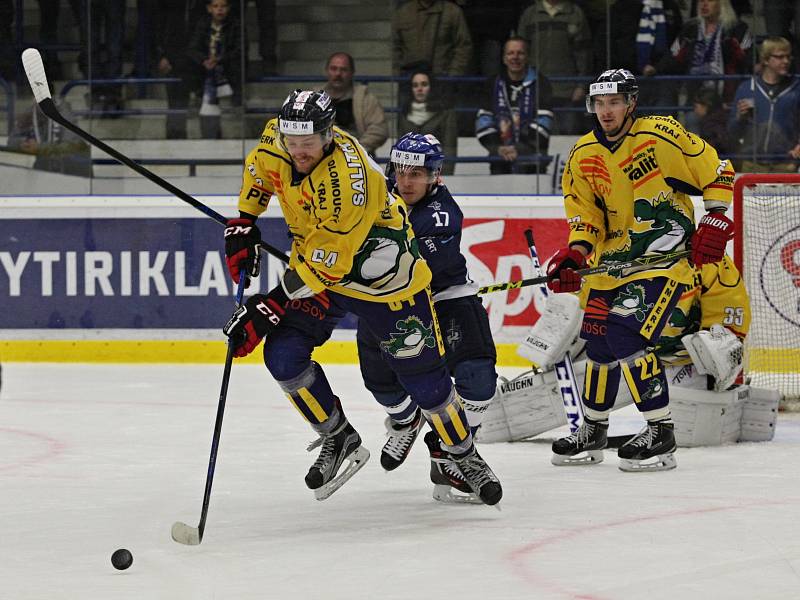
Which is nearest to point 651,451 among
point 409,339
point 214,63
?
point 409,339

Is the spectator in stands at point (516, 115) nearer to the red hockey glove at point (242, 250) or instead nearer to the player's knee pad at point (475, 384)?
the player's knee pad at point (475, 384)

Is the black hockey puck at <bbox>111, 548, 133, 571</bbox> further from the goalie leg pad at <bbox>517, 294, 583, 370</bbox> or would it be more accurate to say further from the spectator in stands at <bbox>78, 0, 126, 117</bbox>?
the spectator in stands at <bbox>78, 0, 126, 117</bbox>

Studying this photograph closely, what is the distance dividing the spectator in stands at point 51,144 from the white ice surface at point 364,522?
92.4 inches

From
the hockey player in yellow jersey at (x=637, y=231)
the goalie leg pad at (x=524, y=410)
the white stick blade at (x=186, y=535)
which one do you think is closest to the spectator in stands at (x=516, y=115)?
the goalie leg pad at (x=524, y=410)

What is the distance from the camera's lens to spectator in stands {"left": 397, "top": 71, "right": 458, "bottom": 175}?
7.49 m

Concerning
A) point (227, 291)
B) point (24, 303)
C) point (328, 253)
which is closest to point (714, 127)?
point (227, 291)

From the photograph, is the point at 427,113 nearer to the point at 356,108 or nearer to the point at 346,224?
the point at 356,108

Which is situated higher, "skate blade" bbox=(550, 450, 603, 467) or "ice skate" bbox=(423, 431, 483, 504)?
"ice skate" bbox=(423, 431, 483, 504)

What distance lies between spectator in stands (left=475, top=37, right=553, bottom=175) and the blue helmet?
3.44 m

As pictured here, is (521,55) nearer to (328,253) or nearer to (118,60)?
(118,60)

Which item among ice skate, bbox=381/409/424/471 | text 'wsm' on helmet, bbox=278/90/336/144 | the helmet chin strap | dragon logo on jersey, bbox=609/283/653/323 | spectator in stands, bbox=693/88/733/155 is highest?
text 'wsm' on helmet, bbox=278/90/336/144

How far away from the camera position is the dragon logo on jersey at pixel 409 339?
3590 millimetres

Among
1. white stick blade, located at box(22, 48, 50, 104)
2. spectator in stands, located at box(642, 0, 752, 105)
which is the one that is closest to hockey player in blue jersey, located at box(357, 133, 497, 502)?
white stick blade, located at box(22, 48, 50, 104)

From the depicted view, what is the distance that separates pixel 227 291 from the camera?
7309mm
